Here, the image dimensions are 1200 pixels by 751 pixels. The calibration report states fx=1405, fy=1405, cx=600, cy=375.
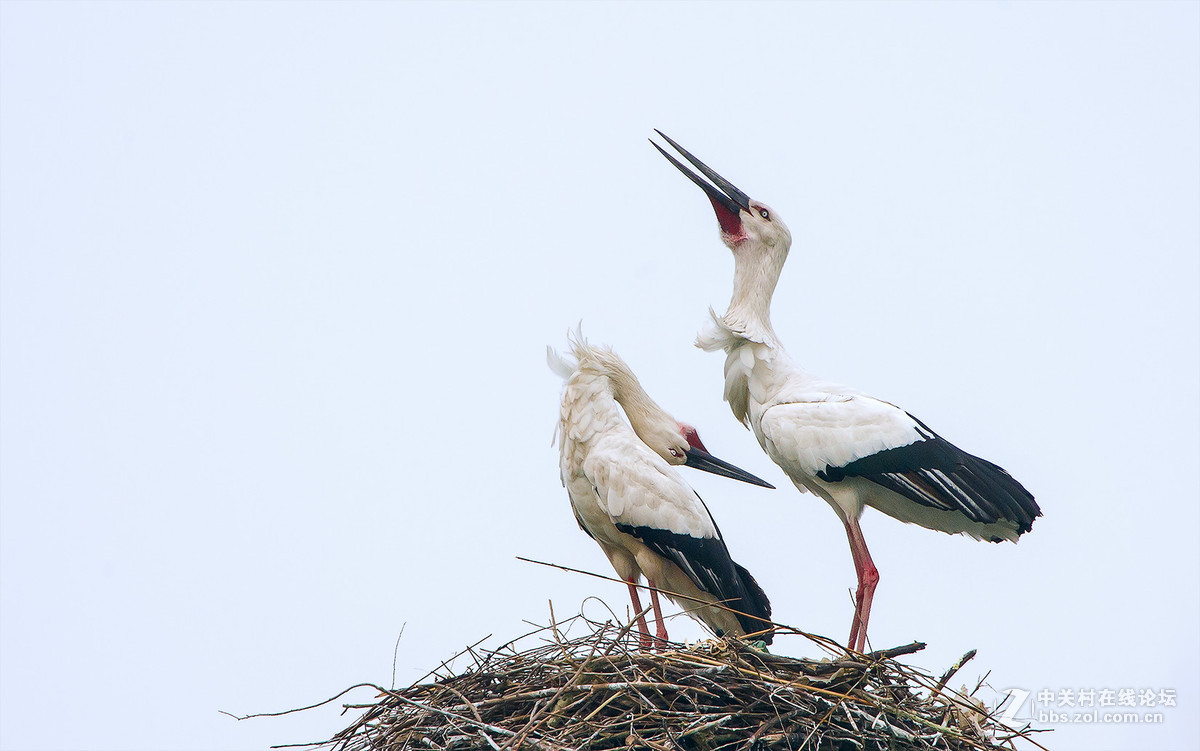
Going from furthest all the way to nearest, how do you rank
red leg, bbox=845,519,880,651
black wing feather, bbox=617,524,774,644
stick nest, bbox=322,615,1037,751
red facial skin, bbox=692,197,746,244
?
red facial skin, bbox=692,197,746,244, red leg, bbox=845,519,880,651, black wing feather, bbox=617,524,774,644, stick nest, bbox=322,615,1037,751

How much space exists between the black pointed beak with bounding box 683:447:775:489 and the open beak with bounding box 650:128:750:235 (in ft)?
3.32

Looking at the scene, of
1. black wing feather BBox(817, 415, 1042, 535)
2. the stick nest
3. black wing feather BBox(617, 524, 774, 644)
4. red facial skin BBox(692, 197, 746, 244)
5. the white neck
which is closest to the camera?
the stick nest

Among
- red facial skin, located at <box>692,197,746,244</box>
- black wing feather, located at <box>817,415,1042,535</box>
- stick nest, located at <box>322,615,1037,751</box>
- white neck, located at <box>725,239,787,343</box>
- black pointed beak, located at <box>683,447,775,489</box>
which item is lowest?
stick nest, located at <box>322,615,1037,751</box>

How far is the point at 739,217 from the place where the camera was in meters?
6.31

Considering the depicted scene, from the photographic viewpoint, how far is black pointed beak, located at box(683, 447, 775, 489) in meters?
6.17

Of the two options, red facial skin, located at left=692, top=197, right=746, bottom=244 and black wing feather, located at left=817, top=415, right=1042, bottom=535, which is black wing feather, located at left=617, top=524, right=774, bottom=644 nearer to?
black wing feather, located at left=817, top=415, right=1042, bottom=535

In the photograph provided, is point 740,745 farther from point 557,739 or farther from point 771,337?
point 771,337

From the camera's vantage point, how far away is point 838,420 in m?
5.53

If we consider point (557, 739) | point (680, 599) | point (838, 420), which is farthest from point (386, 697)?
point (838, 420)

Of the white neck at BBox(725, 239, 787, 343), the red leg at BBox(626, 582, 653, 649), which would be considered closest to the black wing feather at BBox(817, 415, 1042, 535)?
the white neck at BBox(725, 239, 787, 343)

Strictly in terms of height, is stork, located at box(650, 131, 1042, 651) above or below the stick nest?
→ above

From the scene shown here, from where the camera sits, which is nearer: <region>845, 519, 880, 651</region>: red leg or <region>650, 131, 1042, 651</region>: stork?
<region>650, 131, 1042, 651</region>: stork

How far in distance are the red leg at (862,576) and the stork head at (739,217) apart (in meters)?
1.34

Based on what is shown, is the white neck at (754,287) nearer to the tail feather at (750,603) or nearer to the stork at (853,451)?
the stork at (853,451)
